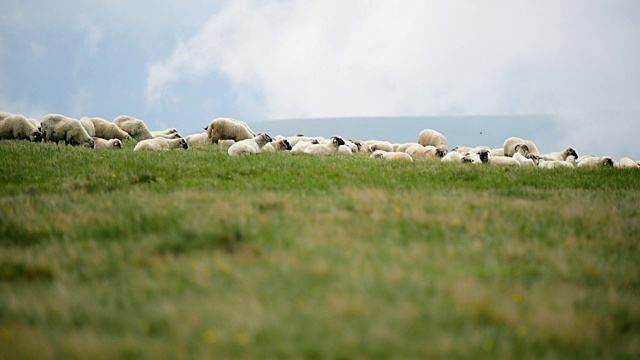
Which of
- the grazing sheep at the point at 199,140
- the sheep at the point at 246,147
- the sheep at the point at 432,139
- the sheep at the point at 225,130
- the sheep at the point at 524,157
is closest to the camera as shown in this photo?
the sheep at the point at 246,147

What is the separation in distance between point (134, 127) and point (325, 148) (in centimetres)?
1710

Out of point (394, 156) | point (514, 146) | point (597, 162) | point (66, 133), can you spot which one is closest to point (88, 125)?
point (66, 133)

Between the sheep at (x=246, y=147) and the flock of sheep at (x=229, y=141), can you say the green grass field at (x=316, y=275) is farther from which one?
the flock of sheep at (x=229, y=141)

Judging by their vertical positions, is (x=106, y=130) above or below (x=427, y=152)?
above

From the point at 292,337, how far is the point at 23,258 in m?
4.56

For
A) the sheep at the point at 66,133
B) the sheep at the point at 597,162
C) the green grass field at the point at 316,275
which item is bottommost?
the green grass field at the point at 316,275

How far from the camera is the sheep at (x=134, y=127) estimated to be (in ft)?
119

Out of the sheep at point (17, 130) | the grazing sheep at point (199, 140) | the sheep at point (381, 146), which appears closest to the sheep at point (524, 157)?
the sheep at point (381, 146)

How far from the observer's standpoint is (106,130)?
33.4m

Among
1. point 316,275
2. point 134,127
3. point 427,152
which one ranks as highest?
point 134,127

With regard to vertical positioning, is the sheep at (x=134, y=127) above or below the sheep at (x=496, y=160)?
above

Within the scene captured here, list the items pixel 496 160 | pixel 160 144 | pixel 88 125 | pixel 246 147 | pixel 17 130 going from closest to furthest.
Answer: pixel 246 147 < pixel 496 160 < pixel 17 130 < pixel 160 144 < pixel 88 125

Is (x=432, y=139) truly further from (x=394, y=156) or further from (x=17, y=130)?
(x=17, y=130)

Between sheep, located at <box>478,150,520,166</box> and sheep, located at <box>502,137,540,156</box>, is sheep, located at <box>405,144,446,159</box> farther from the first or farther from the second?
sheep, located at <box>478,150,520,166</box>
